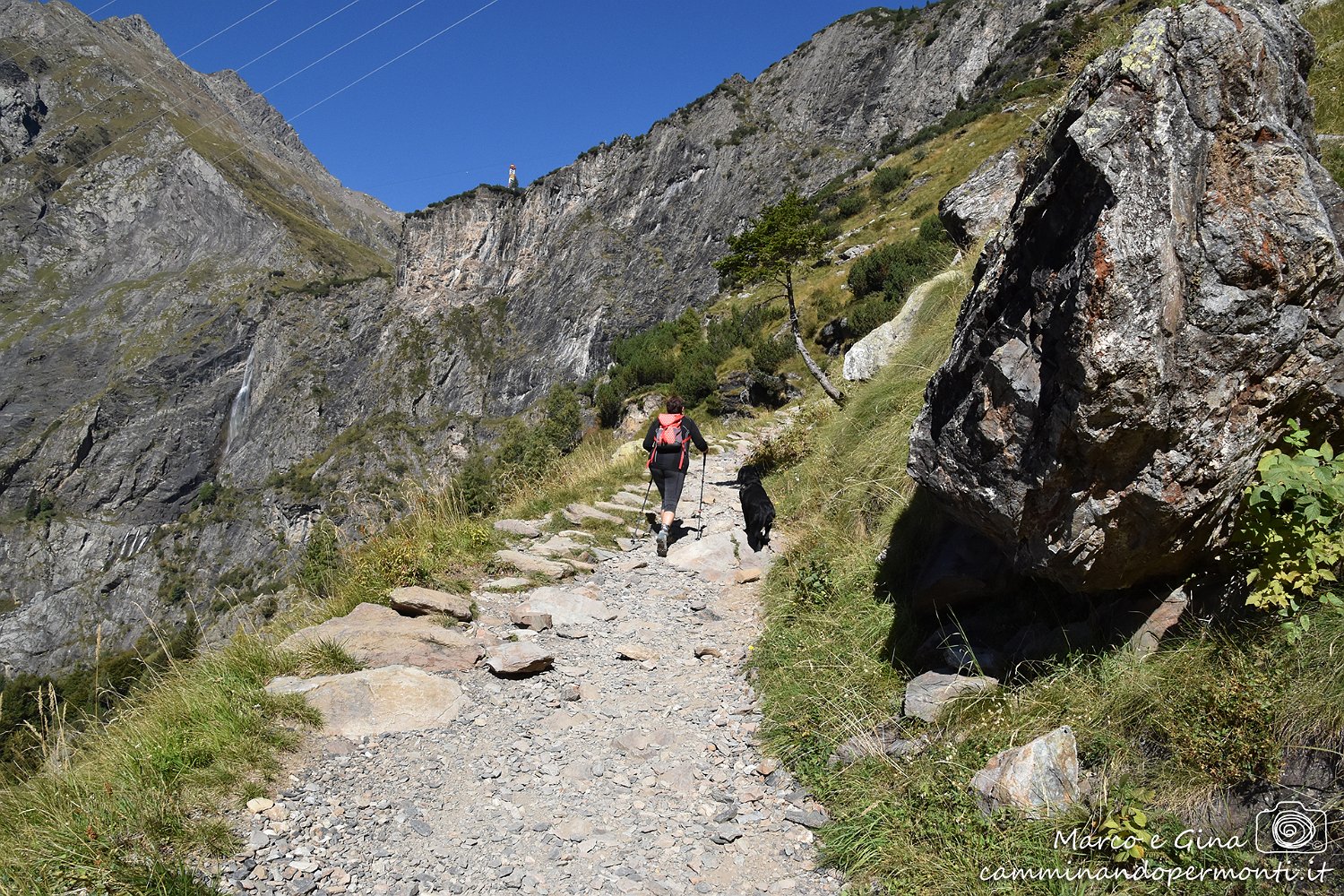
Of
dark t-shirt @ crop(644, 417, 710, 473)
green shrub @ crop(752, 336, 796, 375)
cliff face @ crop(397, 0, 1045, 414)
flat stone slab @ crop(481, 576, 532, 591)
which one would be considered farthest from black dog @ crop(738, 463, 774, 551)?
cliff face @ crop(397, 0, 1045, 414)

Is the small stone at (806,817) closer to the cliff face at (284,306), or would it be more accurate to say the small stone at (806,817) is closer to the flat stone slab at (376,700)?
the flat stone slab at (376,700)

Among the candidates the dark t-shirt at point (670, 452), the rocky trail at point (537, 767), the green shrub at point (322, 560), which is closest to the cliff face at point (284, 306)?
the green shrub at point (322, 560)

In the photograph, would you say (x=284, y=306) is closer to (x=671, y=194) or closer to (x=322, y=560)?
(x=671, y=194)

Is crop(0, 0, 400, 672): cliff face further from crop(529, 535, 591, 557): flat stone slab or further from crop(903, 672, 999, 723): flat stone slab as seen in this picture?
crop(903, 672, 999, 723): flat stone slab

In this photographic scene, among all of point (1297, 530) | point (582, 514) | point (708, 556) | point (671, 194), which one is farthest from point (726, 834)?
point (671, 194)

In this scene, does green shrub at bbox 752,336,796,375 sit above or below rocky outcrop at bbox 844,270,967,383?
above

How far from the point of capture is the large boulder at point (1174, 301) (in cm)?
279

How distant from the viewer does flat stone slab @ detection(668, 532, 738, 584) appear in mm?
8055

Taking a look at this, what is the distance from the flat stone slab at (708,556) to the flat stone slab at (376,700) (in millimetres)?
3703

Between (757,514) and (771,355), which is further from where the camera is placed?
(771,355)

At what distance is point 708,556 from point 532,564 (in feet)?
7.11

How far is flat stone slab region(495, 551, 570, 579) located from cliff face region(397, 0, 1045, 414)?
7642 cm

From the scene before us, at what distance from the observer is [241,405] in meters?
138

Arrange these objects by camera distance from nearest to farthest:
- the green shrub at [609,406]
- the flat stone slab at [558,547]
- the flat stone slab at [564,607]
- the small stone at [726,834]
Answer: the small stone at [726,834]
the flat stone slab at [564,607]
the flat stone slab at [558,547]
the green shrub at [609,406]
